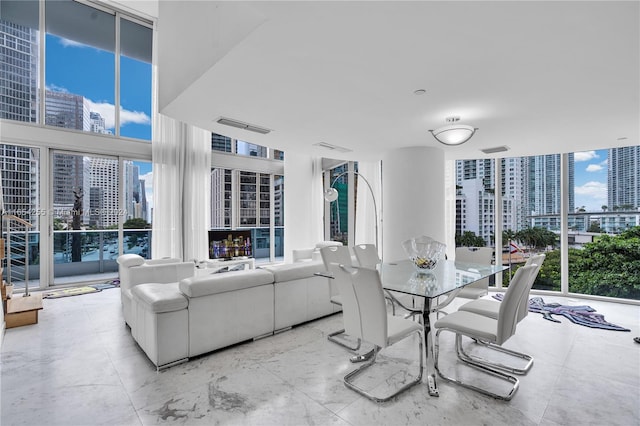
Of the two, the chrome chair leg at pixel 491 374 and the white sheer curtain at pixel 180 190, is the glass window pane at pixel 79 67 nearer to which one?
the white sheer curtain at pixel 180 190

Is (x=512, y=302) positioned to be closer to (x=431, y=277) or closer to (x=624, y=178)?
(x=431, y=277)

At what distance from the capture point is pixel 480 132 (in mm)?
3711

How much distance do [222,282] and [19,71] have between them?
5.80 metres

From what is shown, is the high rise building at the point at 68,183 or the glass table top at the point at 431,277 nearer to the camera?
the glass table top at the point at 431,277

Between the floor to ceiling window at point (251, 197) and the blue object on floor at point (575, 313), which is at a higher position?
the floor to ceiling window at point (251, 197)

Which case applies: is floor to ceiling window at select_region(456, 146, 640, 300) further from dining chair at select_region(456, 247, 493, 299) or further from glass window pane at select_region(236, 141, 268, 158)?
glass window pane at select_region(236, 141, 268, 158)

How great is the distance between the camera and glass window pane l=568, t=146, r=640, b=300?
4676 millimetres

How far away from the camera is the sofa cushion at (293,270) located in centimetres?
327

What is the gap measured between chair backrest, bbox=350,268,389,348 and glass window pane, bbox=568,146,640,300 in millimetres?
4782

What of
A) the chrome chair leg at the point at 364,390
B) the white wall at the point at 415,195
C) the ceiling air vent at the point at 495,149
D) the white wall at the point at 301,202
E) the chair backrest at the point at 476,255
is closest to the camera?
the chrome chair leg at the point at 364,390

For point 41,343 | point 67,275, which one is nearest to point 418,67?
point 41,343

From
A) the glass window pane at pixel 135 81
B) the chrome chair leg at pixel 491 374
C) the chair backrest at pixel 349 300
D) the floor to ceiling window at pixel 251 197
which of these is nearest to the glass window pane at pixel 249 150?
the floor to ceiling window at pixel 251 197

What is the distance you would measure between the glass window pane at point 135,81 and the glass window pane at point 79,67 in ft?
0.62

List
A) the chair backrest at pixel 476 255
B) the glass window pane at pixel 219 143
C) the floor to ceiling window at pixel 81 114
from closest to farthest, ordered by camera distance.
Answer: the chair backrest at pixel 476 255 < the floor to ceiling window at pixel 81 114 < the glass window pane at pixel 219 143
